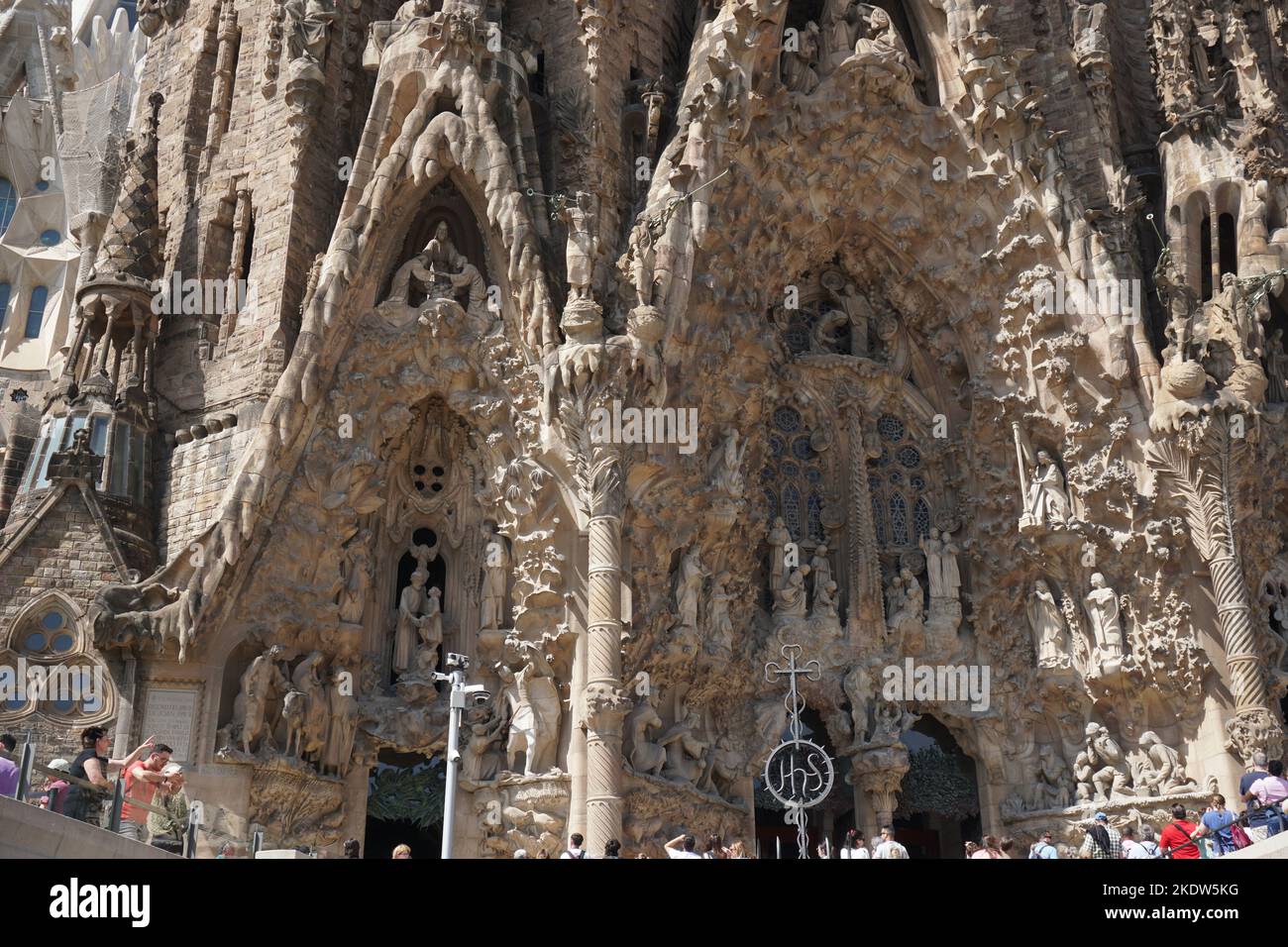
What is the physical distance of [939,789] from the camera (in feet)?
57.6

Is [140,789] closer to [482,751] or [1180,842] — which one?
[482,751]

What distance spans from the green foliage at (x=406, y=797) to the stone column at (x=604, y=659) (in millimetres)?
2387

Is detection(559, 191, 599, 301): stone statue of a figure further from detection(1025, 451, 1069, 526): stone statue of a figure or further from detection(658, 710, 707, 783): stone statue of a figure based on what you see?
detection(1025, 451, 1069, 526): stone statue of a figure

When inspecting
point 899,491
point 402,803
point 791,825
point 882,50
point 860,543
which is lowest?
point 791,825

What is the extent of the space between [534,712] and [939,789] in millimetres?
5654

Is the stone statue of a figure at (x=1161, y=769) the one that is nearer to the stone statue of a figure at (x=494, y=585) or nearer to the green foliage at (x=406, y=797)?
the stone statue of a figure at (x=494, y=585)

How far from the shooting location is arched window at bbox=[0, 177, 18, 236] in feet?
89.7

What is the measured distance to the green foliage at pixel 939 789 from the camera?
17.5 m

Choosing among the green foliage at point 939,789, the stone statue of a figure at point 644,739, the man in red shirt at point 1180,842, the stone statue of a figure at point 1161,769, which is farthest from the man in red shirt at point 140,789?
the stone statue of a figure at point 1161,769

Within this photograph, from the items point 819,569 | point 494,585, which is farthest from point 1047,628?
point 494,585

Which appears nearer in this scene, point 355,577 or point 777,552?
point 355,577

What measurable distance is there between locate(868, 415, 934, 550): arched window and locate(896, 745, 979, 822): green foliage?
9.26 ft

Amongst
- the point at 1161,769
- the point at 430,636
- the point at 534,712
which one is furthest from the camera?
the point at 1161,769

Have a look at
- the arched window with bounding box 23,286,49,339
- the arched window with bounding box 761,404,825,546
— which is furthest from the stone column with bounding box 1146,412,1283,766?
the arched window with bounding box 23,286,49,339
